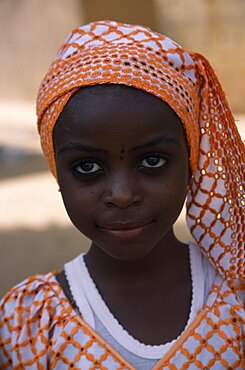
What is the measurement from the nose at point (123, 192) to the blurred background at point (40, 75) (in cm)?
285

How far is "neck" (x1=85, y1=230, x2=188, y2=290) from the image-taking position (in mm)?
2242

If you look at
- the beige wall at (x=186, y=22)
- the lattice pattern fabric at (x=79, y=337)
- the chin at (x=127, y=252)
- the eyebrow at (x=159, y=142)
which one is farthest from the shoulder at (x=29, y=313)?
the beige wall at (x=186, y=22)

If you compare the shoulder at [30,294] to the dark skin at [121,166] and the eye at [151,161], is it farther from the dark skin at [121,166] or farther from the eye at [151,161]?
the eye at [151,161]

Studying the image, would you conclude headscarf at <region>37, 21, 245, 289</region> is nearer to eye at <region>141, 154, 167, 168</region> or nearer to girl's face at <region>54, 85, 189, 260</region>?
girl's face at <region>54, 85, 189, 260</region>

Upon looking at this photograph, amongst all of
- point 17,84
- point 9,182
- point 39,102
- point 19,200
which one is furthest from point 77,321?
point 17,84

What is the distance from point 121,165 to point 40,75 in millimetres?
9572

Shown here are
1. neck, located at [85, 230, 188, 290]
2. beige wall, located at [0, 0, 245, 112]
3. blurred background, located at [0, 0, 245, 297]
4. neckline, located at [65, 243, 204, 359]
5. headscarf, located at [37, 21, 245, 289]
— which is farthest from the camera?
beige wall, located at [0, 0, 245, 112]

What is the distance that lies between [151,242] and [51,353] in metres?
0.46

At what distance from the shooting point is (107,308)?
2.18 metres

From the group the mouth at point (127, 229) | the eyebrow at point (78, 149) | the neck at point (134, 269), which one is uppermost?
the eyebrow at point (78, 149)

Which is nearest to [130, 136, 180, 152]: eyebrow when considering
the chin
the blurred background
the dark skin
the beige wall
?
the dark skin

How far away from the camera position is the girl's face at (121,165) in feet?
6.27

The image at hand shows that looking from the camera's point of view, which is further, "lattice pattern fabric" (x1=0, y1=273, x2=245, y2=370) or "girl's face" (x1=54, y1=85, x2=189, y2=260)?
"lattice pattern fabric" (x1=0, y1=273, x2=245, y2=370)

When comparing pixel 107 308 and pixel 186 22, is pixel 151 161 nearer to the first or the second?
pixel 107 308
